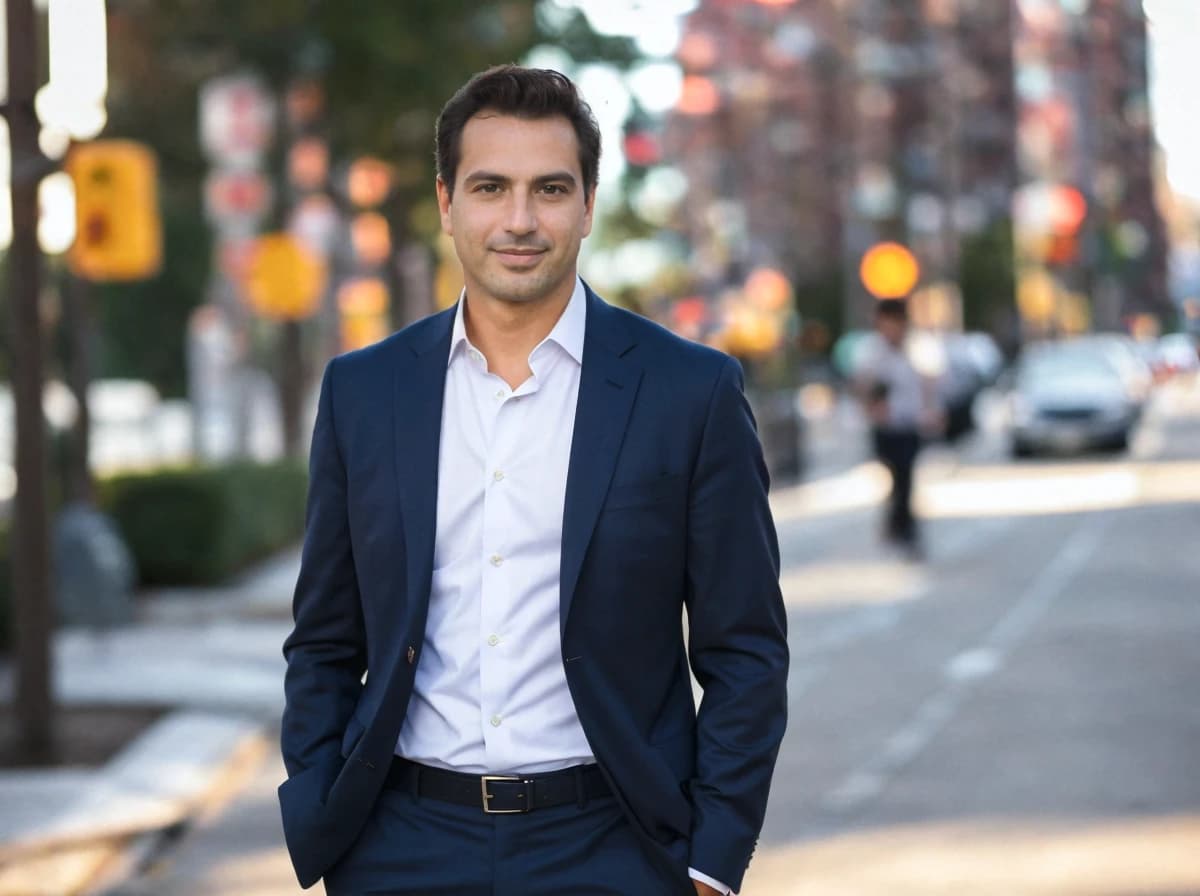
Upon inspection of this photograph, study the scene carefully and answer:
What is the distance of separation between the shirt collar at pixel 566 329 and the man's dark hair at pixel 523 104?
0.57 ft

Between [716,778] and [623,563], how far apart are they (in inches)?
13.3

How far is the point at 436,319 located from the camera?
3.72 metres

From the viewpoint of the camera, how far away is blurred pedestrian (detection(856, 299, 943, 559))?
1831 centimetres

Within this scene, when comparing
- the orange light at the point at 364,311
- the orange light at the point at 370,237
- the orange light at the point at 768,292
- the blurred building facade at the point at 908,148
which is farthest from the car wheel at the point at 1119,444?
the blurred building facade at the point at 908,148

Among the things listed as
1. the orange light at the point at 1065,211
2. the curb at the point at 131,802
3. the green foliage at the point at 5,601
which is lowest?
the curb at the point at 131,802

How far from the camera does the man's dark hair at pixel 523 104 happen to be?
3.53 m

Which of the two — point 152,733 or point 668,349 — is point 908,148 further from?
point 668,349

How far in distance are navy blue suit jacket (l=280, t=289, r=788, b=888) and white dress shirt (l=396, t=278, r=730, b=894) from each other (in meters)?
0.05

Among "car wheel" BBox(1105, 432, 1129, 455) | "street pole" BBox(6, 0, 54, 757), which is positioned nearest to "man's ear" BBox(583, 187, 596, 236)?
"street pole" BBox(6, 0, 54, 757)

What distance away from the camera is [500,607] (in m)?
3.44

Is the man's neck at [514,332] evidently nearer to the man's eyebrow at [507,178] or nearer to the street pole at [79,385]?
the man's eyebrow at [507,178]

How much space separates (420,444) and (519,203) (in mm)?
382

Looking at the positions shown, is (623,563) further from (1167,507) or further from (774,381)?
(774,381)

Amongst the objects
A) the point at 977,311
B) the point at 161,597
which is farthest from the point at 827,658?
the point at 977,311
